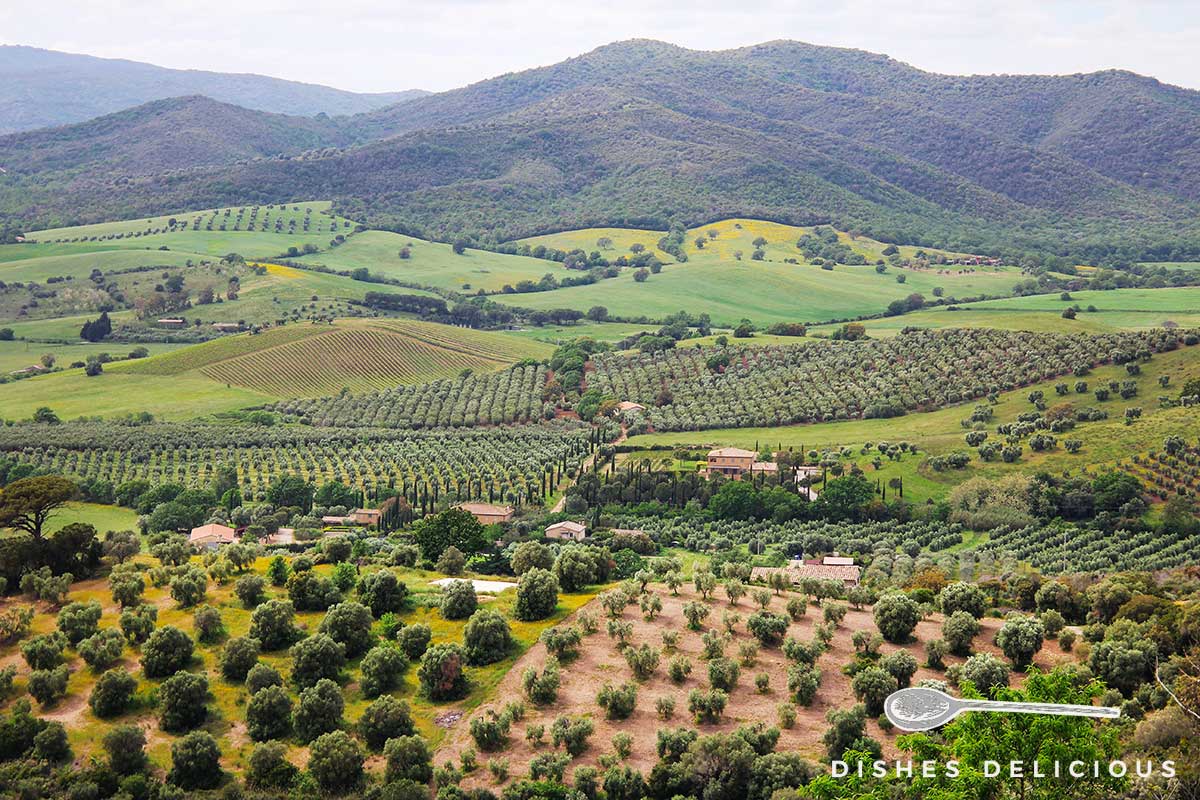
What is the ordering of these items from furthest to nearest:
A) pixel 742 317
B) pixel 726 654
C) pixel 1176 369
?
pixel 742 317 < pixel 1176 369 < pixel 726 654

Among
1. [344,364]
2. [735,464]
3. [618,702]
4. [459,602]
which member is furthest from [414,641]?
[344,364]

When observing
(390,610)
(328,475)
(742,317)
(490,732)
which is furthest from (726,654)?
(742,317)

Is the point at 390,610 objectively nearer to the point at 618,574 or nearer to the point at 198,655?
the point at 198,655

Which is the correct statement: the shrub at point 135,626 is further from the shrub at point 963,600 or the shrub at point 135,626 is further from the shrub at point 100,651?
the shrub at point 963,600

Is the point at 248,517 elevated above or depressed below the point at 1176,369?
below

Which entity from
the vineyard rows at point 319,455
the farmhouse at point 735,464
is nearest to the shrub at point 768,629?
the vineyard rows at point 319,455

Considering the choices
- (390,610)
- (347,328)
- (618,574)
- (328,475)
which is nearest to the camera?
(390,610)

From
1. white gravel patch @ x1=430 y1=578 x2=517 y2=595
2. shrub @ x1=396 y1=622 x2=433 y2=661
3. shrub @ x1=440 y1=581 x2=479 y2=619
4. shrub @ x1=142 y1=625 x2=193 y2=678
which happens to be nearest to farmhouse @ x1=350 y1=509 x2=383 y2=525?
white gravel patch @ x1=430 y1=578 x2=517 y2=595
